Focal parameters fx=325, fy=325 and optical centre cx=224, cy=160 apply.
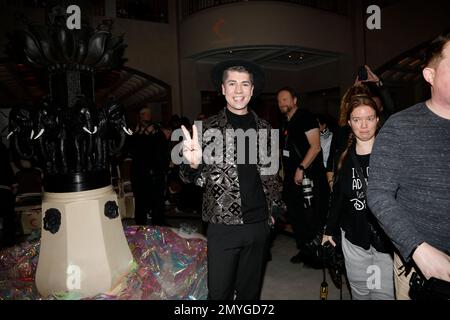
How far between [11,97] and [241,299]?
1180 centimetres

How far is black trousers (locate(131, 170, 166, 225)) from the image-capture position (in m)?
4.70

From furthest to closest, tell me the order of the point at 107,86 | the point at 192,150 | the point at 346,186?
the point at 107,86, the point at 346,186, the point at 192,150

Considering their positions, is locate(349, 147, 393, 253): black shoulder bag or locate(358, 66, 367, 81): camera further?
locate(358, 66, 367, 81): camera

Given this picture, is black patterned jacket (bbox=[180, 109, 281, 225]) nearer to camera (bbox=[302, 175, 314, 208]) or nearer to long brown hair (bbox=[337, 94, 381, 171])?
long brown hair (bbox=[337, 94, 381, 171])

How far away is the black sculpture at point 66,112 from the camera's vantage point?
2.25 m

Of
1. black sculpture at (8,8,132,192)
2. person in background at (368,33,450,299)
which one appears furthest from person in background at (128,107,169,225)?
person in background at (368,33,450,299)

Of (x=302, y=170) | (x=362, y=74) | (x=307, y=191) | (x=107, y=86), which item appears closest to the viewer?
(x=362, y=74)

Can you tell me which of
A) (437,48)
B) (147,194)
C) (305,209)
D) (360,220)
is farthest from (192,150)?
(147,194)

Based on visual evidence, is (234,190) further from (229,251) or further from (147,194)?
(147,194)

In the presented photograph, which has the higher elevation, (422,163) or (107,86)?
(107,86)

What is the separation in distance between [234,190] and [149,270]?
1.26 meters

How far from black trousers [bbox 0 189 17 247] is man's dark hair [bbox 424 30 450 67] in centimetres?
444

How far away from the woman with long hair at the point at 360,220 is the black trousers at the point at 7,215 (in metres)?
3.80

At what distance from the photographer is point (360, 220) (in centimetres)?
205
